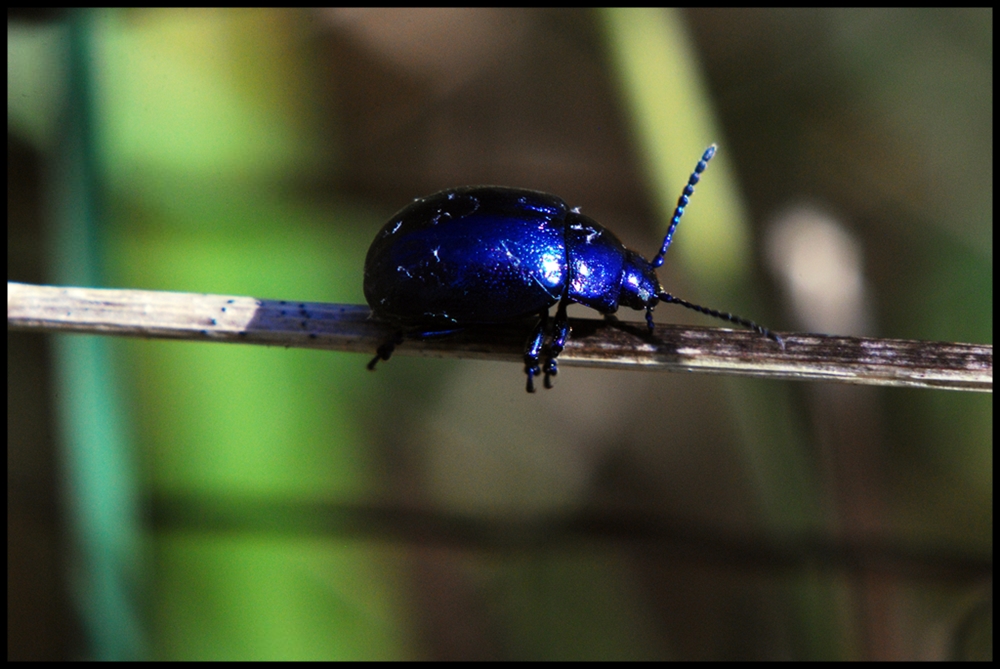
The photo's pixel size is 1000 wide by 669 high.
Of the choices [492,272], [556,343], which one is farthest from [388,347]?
[556,343]

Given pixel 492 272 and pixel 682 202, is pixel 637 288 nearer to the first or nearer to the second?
pixel 682 202

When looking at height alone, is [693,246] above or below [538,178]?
below

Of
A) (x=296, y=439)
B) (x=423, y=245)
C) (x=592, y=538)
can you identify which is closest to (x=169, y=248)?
(x=296, y=439)

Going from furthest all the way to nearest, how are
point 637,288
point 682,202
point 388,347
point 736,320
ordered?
point 682,202 → point 637,288 → point 736,320 → point 388,347

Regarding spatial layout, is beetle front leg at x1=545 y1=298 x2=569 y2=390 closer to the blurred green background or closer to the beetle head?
the beetle head

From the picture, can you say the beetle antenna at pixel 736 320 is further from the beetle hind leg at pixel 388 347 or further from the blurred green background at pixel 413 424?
the beetle hind leg at pixel 388 347

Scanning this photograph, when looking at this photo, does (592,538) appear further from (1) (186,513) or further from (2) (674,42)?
(2) (674,42)

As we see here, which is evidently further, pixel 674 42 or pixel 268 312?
pixel 674 42

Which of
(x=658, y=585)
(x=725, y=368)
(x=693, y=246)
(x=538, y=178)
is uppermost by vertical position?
(x=538, y=178)
